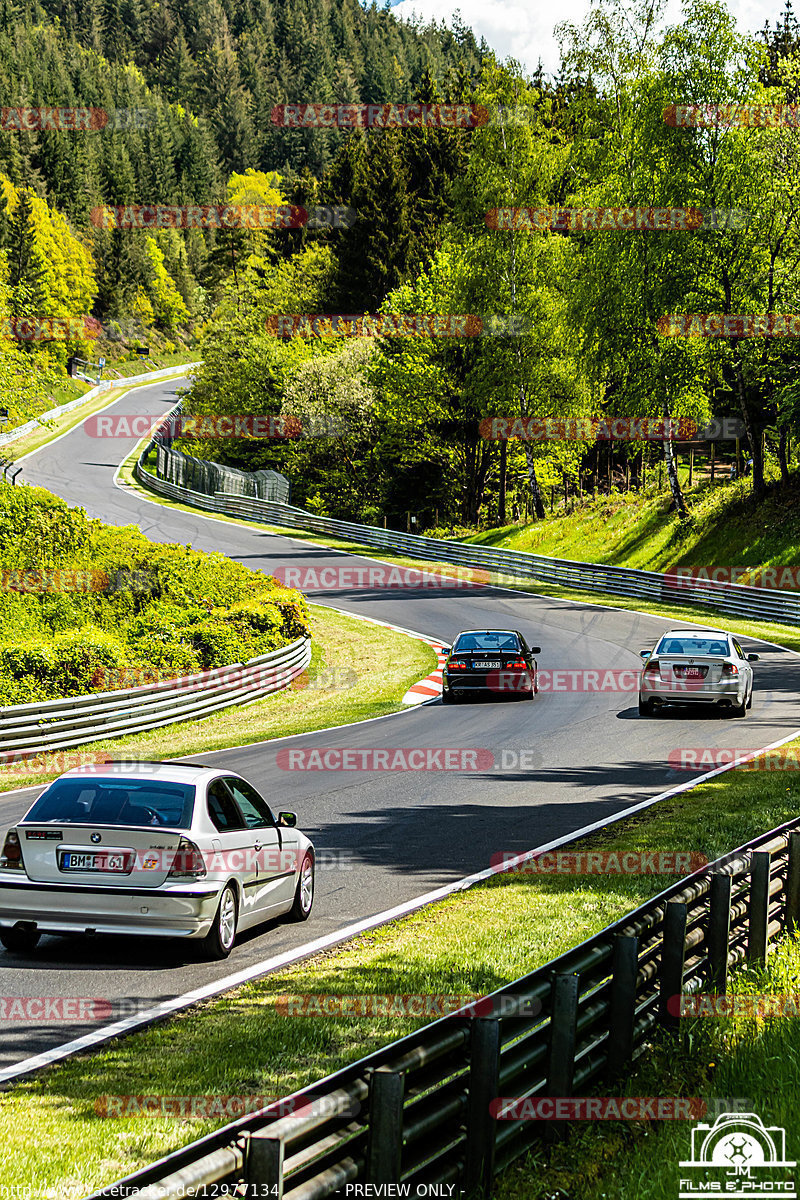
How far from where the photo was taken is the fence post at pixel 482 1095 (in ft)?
17.2

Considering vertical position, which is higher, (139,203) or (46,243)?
(139,203)

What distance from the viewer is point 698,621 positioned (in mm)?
37656

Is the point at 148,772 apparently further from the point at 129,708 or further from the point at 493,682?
the point at 493,682

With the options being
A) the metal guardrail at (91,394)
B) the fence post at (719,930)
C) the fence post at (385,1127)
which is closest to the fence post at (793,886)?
the fence post at (719,930)

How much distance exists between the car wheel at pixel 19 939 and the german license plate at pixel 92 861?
1.87 ft

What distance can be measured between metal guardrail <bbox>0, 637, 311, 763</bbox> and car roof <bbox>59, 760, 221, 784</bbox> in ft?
35.4

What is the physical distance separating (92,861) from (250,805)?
162 cm

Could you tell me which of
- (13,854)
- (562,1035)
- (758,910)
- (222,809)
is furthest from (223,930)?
(758,910)

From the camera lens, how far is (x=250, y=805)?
32.6 feet

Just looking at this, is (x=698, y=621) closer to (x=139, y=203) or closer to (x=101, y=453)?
(x=101, y=453)

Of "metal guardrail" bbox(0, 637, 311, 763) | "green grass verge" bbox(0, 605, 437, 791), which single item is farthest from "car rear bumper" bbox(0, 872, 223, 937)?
"metal guardrail" bbox(0, 637, 311, 763)

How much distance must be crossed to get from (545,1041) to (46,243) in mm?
134093

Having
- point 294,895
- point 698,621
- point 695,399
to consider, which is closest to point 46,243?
point 695,399

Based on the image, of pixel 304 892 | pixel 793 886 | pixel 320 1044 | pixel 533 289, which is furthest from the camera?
pixel 533 289
